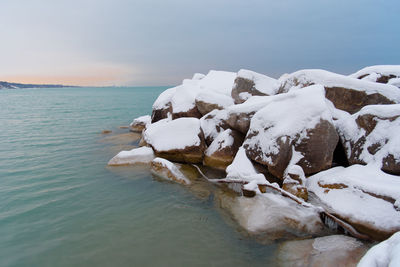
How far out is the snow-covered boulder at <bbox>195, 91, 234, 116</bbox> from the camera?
12.1m

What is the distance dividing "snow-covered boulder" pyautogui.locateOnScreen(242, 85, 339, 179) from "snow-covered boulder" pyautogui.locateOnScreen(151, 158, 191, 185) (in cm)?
274

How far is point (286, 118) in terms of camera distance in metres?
7.40

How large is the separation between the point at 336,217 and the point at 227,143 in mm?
4976

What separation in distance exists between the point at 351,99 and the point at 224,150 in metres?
5.59

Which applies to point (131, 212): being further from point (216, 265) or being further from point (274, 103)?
point (274, 103)

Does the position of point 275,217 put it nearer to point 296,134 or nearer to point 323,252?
point 323,252

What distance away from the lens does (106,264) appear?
174 inches

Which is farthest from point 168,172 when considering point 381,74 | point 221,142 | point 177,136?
point 381,74

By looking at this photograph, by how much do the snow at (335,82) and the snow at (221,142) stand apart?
419cm

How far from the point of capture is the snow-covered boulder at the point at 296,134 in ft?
22.0

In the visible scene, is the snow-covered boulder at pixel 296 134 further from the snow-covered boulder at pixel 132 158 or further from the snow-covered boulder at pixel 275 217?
the snow-covered boulder at pixel 132 158

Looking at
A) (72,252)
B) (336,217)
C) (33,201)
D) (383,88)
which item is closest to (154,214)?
(72,252)

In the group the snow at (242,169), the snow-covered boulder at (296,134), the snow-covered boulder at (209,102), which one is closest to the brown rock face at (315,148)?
the snow-covered boulder at (296,134)

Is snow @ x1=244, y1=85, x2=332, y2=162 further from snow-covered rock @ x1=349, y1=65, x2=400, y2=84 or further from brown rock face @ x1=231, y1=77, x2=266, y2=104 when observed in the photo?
snow-covered rock @ x1=349, y1=65, x2=400, y2=84
